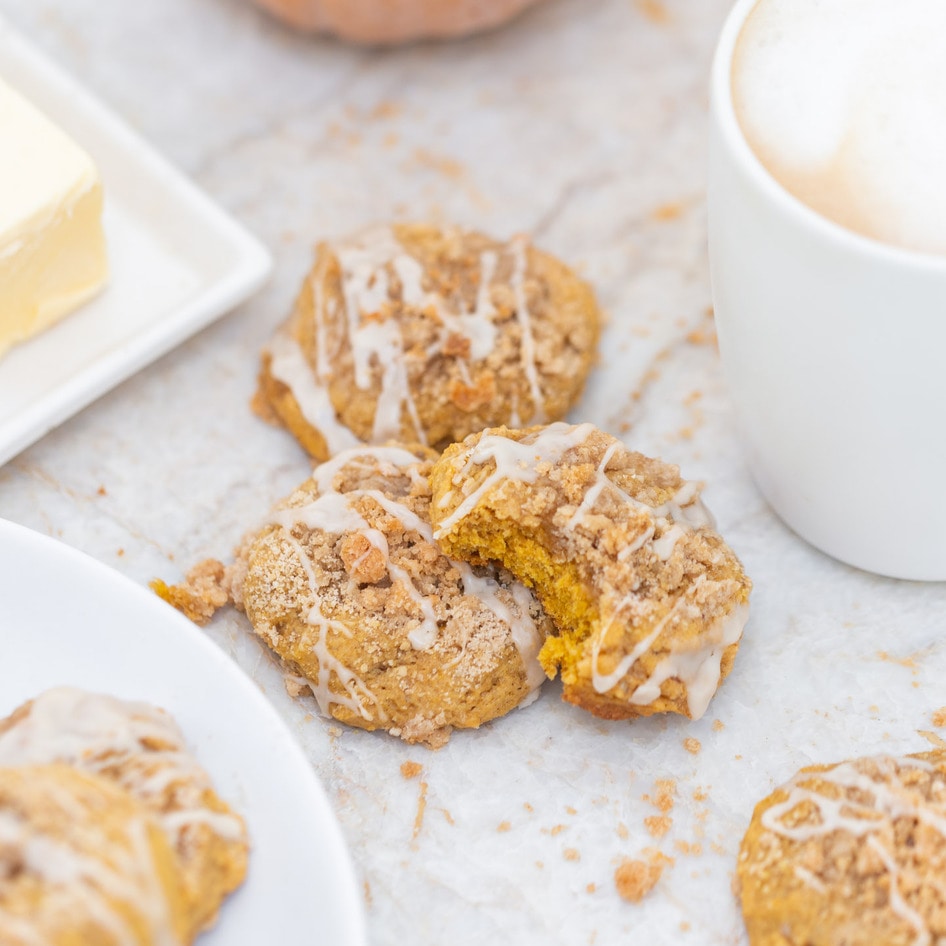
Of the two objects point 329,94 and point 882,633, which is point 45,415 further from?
point 882,633

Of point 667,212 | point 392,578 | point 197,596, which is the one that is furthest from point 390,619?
point 667,212

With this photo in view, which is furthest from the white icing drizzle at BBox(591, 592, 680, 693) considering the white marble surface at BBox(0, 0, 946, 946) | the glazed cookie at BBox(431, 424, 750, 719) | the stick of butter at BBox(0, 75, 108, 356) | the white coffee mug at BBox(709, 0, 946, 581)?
the stick of butter at BBox(0, 75, 108, 356)

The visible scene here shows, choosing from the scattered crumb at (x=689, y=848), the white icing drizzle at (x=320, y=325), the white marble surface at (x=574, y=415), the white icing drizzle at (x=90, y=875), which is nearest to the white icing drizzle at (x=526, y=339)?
the white marble surface at (x=574, y=415)

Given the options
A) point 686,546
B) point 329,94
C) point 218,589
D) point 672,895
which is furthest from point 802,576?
point 329,94

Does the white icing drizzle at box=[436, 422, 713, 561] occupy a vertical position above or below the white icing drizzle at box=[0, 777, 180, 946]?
below

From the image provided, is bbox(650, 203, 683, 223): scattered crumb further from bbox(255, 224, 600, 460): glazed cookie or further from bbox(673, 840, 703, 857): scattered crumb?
bbox(673, 840, 703, 857): scattered crumb

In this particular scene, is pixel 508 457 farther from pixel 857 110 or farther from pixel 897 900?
pixel 897 900

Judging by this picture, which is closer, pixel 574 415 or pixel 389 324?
pixel 389 324
